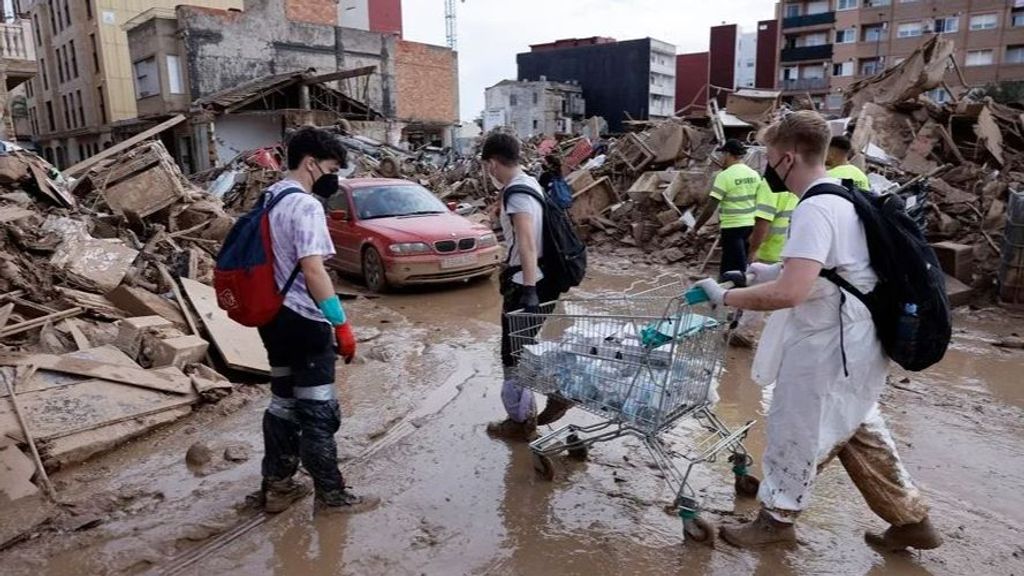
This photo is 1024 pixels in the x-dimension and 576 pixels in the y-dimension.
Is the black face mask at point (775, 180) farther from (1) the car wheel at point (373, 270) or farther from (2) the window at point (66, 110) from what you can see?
(2) the window at point (66, 110)

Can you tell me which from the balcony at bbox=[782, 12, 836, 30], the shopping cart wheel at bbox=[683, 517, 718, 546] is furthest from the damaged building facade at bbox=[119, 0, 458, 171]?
the balcony at bbox=[782, 12, 836, 30]

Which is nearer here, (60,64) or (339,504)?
(339,504)

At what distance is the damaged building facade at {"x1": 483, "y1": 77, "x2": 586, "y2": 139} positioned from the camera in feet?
198

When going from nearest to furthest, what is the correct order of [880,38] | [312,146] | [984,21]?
[312,146] → [984,21] → [880,38]

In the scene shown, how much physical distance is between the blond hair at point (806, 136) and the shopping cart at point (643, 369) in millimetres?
813

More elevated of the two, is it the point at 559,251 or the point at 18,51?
the point at 18,51

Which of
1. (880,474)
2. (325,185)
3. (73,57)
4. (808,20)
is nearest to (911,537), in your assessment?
(880,474)

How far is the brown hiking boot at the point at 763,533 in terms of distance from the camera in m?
3.15

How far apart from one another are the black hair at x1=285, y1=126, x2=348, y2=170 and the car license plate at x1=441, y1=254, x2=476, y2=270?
577 cm

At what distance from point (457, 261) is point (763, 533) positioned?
22.1 feet

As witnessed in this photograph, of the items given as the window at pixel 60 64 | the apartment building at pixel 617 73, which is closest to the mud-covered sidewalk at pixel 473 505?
the window at pixel 60 64

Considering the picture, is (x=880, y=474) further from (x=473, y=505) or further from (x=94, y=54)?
(x=94, y=54)

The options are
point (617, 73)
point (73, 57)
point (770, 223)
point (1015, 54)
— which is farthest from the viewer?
point (617, 73)

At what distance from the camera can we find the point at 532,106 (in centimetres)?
6053
